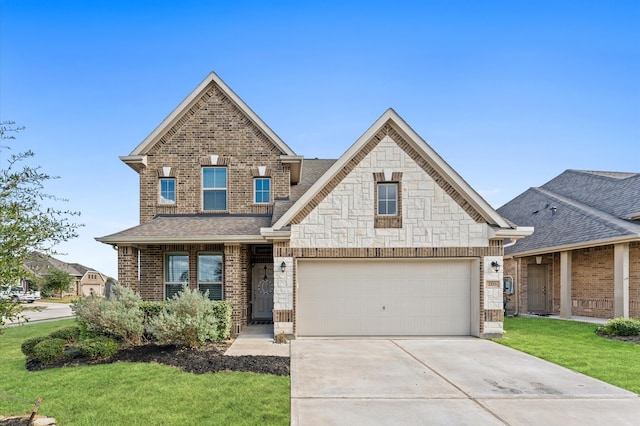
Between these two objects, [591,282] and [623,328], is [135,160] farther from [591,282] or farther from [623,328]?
[591,282]

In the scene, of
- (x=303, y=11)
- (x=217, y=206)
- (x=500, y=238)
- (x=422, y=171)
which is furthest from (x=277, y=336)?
(x=303, y=11)

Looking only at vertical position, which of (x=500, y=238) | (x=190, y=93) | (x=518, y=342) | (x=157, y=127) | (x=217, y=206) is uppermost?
(x=190, y=93)

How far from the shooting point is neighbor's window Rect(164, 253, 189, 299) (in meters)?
13.5

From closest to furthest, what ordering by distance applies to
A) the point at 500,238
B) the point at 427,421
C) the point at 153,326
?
1. the point at 427,421
2. the point at 153,326
3. the point at 500,238

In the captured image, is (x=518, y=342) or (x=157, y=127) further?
(x=157, y=127)

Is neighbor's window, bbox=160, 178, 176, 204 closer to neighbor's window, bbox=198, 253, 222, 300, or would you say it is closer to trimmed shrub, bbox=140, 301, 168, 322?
neighbor's window, bbox=198, 253, 222, 300

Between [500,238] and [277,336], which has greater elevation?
[500,238]

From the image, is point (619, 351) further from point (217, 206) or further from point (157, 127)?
point (157, 127)

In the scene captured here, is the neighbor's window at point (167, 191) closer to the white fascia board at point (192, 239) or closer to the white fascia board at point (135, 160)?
the white fascia board at point (135, 160)

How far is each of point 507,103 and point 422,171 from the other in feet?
22.3

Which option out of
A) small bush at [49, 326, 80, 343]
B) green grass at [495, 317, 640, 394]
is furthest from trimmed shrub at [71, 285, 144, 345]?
green grass at [495, 317, 640, 394]

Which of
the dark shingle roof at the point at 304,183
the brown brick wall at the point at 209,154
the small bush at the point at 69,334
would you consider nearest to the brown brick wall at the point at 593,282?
the dark shingle roof at the point at 304,183

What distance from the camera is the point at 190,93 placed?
1384 cm

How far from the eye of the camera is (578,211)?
1822 cm
